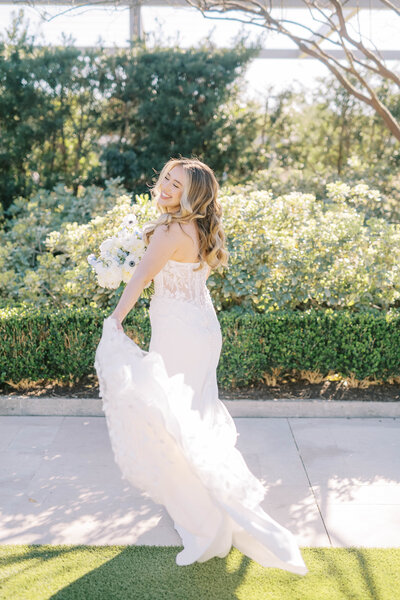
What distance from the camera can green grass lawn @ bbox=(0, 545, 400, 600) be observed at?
3064mm

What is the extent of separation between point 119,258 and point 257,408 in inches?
85.5

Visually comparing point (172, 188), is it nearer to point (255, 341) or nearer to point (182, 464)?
point (182, 464)

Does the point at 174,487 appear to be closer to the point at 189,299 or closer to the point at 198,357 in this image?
the point at 198,357

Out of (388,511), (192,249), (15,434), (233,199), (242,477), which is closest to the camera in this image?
(242,477)

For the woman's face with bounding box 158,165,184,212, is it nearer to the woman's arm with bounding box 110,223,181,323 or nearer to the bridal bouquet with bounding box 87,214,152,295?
the woman's arm with bounding box 110,223,181,323

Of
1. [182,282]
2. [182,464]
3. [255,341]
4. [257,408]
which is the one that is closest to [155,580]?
[182,464]

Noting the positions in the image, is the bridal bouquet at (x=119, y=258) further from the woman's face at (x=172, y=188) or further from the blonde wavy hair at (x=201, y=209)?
the woman's face at (x=172, y=188)

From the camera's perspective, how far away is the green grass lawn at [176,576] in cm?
306

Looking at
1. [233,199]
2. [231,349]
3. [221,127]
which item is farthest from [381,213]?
[231,349]

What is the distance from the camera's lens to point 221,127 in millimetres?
10508

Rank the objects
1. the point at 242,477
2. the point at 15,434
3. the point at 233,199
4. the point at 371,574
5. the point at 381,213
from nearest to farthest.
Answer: the point at 242,477, the point at 371,574, the point at 15,434, the point at 233,199, the point at 381,213

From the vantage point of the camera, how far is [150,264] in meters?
3.34

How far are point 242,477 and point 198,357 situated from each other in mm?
853

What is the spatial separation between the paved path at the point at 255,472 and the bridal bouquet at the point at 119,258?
4.66ft
